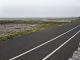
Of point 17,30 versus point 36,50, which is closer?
point 36,50

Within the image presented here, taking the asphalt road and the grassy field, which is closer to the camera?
the asphalt road

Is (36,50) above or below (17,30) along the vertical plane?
above

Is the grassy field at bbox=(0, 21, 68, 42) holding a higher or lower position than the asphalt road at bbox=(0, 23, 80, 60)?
lower

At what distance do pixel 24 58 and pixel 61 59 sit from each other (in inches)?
77.8

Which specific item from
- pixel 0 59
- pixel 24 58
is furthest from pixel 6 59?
pixel 24 58

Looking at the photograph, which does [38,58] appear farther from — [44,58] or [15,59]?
[15,59]

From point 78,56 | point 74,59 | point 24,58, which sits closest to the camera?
point 74,59

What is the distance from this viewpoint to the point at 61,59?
440 inches

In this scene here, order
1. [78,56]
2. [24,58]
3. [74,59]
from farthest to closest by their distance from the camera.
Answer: [24,58] → [78,56] → [74,59]

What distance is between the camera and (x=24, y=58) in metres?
11.0

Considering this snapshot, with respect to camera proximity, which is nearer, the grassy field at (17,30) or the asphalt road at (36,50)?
the asphalt road at (36,50)

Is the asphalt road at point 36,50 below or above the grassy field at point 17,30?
above

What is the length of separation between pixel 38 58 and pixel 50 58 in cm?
67

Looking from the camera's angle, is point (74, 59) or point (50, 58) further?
point (50, 58)
